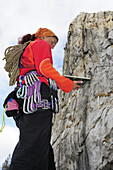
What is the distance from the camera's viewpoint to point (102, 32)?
19.5 ft

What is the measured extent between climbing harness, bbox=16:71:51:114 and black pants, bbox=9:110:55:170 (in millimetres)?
131

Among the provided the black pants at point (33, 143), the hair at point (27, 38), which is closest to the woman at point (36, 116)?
the black pants at point (33, 143)

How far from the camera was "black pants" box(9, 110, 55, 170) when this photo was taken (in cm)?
348

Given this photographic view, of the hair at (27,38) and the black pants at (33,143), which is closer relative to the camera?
the black pants at (33,143)

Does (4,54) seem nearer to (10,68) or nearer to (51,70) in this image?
(10,68)

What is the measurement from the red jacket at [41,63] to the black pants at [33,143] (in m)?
0.68

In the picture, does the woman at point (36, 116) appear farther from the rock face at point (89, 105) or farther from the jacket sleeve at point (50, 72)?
the rock face at point (89, 105)

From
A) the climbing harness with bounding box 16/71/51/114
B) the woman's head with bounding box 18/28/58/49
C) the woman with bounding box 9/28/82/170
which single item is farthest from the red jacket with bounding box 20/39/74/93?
the woman's head with bounding box 18/28/58/49

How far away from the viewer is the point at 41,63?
3.93 m

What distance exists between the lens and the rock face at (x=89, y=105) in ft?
13.7

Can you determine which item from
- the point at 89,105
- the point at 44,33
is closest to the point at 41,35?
the point at 44,33

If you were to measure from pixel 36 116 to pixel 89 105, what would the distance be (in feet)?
5.71

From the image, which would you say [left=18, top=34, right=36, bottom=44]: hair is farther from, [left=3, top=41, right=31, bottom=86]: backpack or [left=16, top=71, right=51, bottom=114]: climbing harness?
[left=16, top=71, right=51, bottom=114]: climbing harness

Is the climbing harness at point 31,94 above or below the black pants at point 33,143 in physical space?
above
